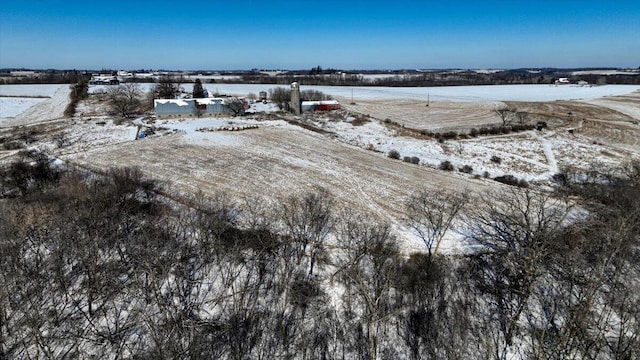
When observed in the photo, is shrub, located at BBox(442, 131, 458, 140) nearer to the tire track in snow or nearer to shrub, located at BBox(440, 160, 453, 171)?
the tire track in snow

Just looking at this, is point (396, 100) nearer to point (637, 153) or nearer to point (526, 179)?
point (637, 153)

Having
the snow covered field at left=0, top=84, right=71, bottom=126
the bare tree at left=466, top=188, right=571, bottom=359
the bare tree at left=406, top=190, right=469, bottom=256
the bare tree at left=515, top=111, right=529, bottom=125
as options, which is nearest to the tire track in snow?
the bare tree at left=515, top=111, right=529, bottom=125

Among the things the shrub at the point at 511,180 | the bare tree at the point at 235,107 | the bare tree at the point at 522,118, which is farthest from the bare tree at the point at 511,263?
the bare tree at the point at 235,107

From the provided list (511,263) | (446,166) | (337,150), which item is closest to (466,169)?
(446,166)

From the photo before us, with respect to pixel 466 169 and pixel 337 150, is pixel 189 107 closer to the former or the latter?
pixel 337 150

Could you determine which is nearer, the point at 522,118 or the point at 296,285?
the point at 296,285

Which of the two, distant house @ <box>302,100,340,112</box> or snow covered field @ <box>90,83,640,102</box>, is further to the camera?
snow covered field @ <box>90,83,640,102</box>
